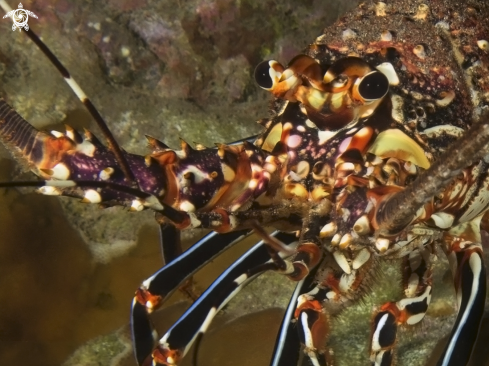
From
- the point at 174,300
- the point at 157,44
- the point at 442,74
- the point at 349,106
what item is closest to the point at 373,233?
the point at 349,106

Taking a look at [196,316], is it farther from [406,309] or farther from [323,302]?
[406,309]

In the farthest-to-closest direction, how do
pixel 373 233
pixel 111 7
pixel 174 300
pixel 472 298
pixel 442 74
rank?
pixel 111 7
pixel 174 300
pixel 472 298
pixel 442 74
pixel 373 233

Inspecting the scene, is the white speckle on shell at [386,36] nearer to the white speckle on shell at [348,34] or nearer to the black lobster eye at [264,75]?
the white speckle on shell at [348,34]

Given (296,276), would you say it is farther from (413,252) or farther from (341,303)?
(413,252)

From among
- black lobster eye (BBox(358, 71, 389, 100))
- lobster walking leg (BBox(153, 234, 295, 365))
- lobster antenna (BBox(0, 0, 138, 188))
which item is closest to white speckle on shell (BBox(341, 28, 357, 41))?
black lobster eye (BBox(358, 71, 389, 100))

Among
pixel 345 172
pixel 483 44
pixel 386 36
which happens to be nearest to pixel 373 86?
pixel 345 172

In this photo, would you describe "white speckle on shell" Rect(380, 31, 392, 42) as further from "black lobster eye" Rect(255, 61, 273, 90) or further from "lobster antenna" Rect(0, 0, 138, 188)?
"lobster antenna" Rect(0, 0, 138, 188)

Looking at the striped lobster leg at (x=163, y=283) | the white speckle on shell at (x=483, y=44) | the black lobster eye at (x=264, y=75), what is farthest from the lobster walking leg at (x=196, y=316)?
the white speckle on shell at (x=483, y=44)
